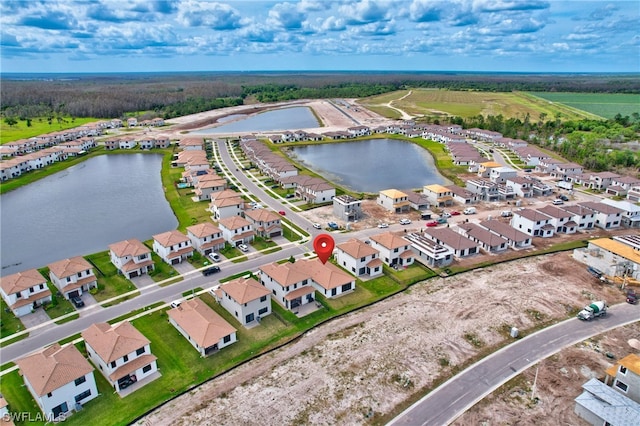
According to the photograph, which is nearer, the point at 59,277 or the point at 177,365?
the point at 177,365

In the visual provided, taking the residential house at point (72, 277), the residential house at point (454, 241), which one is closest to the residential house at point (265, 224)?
the residential house at point (454, 241)

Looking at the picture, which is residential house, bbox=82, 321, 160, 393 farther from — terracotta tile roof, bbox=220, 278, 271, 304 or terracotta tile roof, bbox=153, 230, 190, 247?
terracotta tile roof, bbox=153, 230, 190, 247

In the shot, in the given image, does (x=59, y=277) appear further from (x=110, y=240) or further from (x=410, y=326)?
(x=410, y=326)

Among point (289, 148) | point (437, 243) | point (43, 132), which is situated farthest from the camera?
point (43, 132)

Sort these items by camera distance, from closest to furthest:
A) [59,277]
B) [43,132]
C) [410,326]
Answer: [410,326] < [59,277] < [43,132]

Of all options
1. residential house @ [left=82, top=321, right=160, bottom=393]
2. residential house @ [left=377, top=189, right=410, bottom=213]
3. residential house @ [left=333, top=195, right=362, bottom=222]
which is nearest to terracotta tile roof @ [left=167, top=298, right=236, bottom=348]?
residential house @ [left=82, top=321, right=160, bottom=393]

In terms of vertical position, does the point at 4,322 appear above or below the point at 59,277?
below

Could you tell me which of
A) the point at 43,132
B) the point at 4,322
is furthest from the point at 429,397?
the point at 43,132
